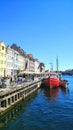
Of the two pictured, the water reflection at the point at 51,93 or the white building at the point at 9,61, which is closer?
the water reflection at the point at 51,93

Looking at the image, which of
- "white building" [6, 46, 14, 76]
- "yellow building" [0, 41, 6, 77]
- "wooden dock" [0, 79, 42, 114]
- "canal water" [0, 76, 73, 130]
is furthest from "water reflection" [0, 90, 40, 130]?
"white building" [6, 46, 14, 76]

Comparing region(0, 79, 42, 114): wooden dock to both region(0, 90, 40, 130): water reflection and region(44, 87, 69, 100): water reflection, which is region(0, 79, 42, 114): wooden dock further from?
region(44, 87, 69, 100): water reflection

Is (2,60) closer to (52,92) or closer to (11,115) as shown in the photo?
(52,92)

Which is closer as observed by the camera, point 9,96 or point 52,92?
point 9,96

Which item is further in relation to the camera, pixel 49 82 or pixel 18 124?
pixel 49 82

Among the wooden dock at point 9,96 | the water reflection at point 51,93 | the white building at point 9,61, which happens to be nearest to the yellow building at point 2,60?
the white building at point 9,61

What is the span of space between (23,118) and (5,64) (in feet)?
153

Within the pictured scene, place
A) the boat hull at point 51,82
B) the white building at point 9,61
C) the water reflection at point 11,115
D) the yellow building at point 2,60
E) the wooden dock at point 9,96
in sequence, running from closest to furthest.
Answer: the water reflection at point 11,115 < the wooden dock at point 9,96 < the yellow building at point 2,60 < the boat hull at point 51,82 < the white building at point 9,61

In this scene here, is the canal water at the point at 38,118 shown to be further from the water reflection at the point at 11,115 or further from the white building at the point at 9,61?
the white building at the point at 9,61

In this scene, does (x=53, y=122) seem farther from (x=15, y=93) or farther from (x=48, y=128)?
(x=15, y=93)

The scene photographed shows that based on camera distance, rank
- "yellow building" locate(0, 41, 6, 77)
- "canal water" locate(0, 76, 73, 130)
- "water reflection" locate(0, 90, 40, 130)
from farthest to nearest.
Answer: "yellow building" locate(0, 41, 6, 77), "water reflection" locate(0, 90, 40, 130), "canal water" locate(0, 76, 73, 130)

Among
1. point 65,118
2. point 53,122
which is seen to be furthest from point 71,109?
point 53,122

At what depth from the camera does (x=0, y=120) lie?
29188 mm

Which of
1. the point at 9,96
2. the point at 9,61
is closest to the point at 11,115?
the point at 9,96
